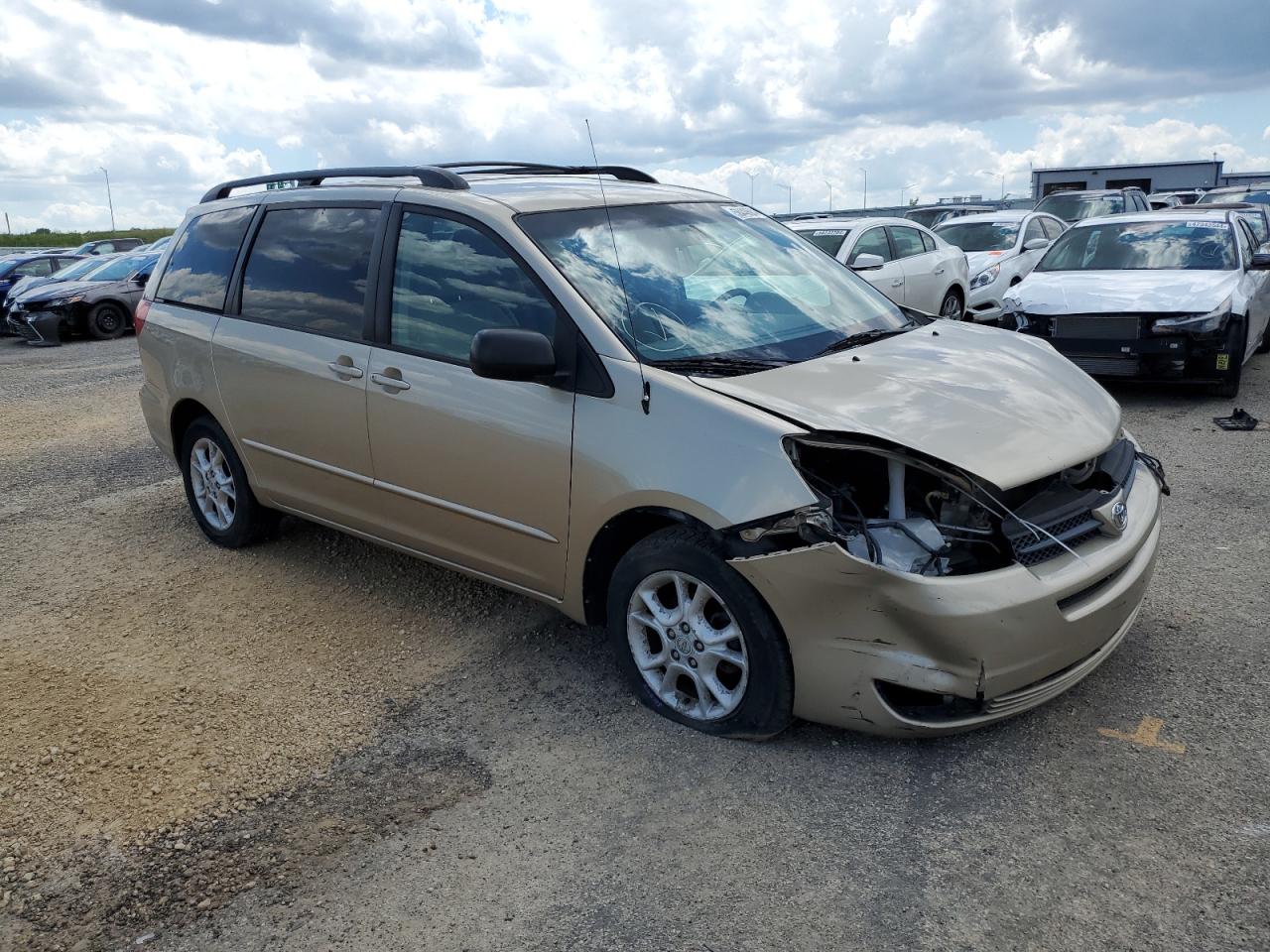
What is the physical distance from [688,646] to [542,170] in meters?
2.78

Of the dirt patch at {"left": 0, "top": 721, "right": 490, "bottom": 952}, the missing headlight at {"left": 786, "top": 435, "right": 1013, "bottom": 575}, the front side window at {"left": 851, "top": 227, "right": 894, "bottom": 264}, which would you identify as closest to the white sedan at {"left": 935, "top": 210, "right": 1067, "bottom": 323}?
the front side window at {"left": 851, "top": 227, "right": 894, "bottom": 264}

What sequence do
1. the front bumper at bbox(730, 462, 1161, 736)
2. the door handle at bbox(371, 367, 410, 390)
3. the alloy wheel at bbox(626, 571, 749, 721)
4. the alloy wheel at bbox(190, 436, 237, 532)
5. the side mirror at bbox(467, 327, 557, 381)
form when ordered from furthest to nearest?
1. the alloy wheel at bbox(190, 436, 237, 532)
2. the door handle at bbox(371, 367, 410, 390)
3. the side mirror at bbox(467, 327, 557, 381)
4. the alloy wheel at bbox(626, 571, 749, 721)
5. the front bumper at bbox(730, 462, 1161, 736)

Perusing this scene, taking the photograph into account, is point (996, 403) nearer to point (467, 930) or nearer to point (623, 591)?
point (623, 591)

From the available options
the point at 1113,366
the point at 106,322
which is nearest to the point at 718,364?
the point at 1113,366

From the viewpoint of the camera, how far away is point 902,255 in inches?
473

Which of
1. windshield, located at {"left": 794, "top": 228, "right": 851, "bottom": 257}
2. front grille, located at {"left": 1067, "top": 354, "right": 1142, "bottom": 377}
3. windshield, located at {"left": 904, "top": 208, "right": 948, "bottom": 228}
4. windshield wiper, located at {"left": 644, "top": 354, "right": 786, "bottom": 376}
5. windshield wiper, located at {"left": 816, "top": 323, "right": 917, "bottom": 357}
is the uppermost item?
windshield, located at {"left": 904, "top": 208, "right": 948, "bottom": 228}

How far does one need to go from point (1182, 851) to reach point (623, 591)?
5.95 feet

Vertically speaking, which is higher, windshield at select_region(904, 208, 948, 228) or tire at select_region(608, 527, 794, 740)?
windshield at select_region(904, 208, 948, 228)

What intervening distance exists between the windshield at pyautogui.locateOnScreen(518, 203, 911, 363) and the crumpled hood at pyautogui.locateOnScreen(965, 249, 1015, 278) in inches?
398

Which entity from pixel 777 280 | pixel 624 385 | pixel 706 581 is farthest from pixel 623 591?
pixel 777 280

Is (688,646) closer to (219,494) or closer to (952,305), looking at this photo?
(219,494)

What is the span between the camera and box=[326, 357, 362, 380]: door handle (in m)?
4.45

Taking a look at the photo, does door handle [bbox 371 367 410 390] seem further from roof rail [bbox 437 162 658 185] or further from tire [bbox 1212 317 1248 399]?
tire [bbox 1212 317 1248 399]

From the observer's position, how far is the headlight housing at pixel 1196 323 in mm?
8055
